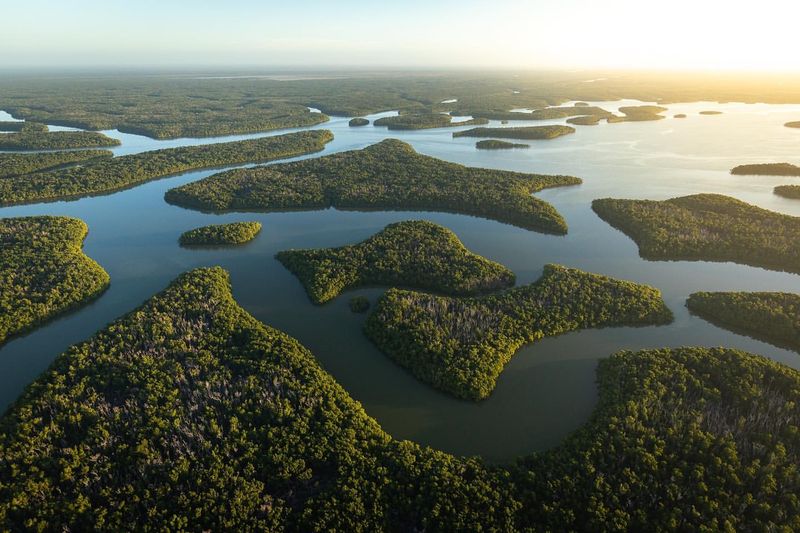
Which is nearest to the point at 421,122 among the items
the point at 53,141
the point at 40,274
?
the point at 53,141

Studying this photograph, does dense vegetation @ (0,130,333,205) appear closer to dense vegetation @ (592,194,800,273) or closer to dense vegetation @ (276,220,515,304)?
dense vegetation @ (276,220,515,304)

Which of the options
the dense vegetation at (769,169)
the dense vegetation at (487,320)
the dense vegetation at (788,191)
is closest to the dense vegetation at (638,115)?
the dense vegetation at (769,169)

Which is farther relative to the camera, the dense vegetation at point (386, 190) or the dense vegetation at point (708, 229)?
the dense vegetation at point (386, 190)

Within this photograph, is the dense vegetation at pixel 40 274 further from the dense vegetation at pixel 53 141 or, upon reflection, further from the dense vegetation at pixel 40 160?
the dense vegetation at pixel 53 141

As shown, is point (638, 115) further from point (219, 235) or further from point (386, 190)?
point (219, 235)

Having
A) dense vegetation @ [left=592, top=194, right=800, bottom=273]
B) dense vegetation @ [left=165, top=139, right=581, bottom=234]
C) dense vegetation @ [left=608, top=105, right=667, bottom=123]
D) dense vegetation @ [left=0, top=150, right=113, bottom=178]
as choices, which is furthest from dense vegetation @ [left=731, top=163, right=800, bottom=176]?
dense vegetation @ [left=0, top=150, right=113, bottom=178]

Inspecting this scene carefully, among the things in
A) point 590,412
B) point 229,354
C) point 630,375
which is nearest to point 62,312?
point 229,354
